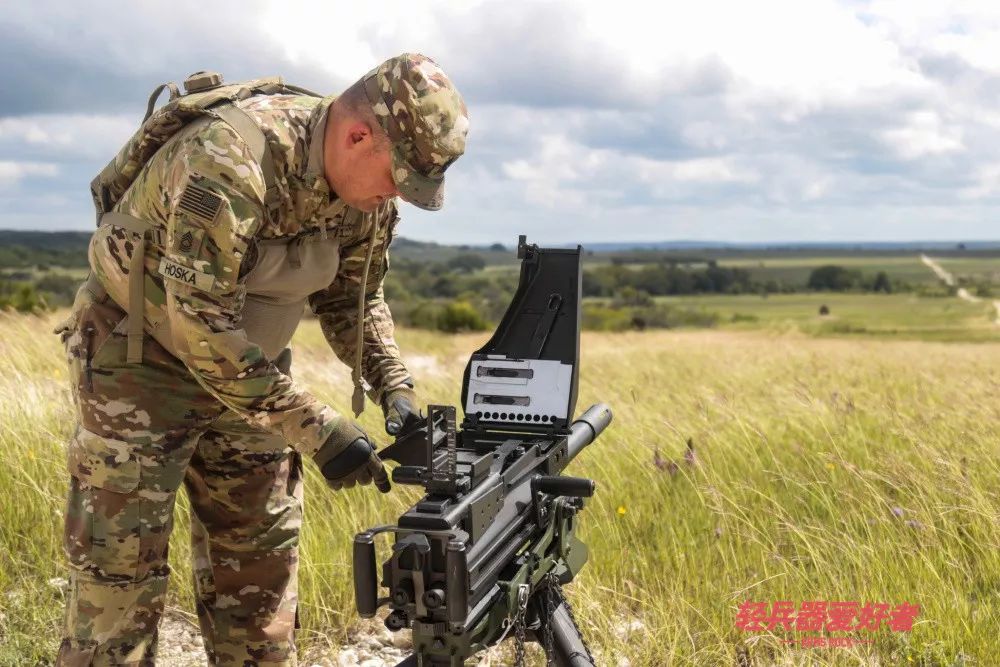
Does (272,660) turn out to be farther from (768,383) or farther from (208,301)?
(768,383)

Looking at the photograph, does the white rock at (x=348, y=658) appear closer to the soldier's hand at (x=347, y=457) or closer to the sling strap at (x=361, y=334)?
the sling strap at (x=361, y=334)

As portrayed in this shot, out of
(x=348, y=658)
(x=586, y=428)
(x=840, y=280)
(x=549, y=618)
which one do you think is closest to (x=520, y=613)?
(x=549, y=618)

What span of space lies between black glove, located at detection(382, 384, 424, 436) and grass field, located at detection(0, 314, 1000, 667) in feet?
3.72

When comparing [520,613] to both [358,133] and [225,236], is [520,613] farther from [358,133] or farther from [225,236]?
[358,133]

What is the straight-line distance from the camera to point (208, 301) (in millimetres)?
Result: 2473

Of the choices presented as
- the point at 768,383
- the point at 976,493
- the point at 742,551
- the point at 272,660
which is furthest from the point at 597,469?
the point at 768,383

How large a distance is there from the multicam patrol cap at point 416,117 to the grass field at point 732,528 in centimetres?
194

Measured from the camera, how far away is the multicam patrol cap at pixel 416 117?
2.49 metres

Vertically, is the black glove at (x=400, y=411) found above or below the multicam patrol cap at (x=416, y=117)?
below

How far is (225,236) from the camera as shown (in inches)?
95.3

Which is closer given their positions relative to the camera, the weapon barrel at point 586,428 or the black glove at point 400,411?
the black glove at point 400,411

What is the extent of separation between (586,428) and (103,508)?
149 centimetres

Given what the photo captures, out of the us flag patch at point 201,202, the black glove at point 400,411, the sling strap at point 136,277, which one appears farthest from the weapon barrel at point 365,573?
the sling strap at point 136,277

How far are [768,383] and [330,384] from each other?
369cm
